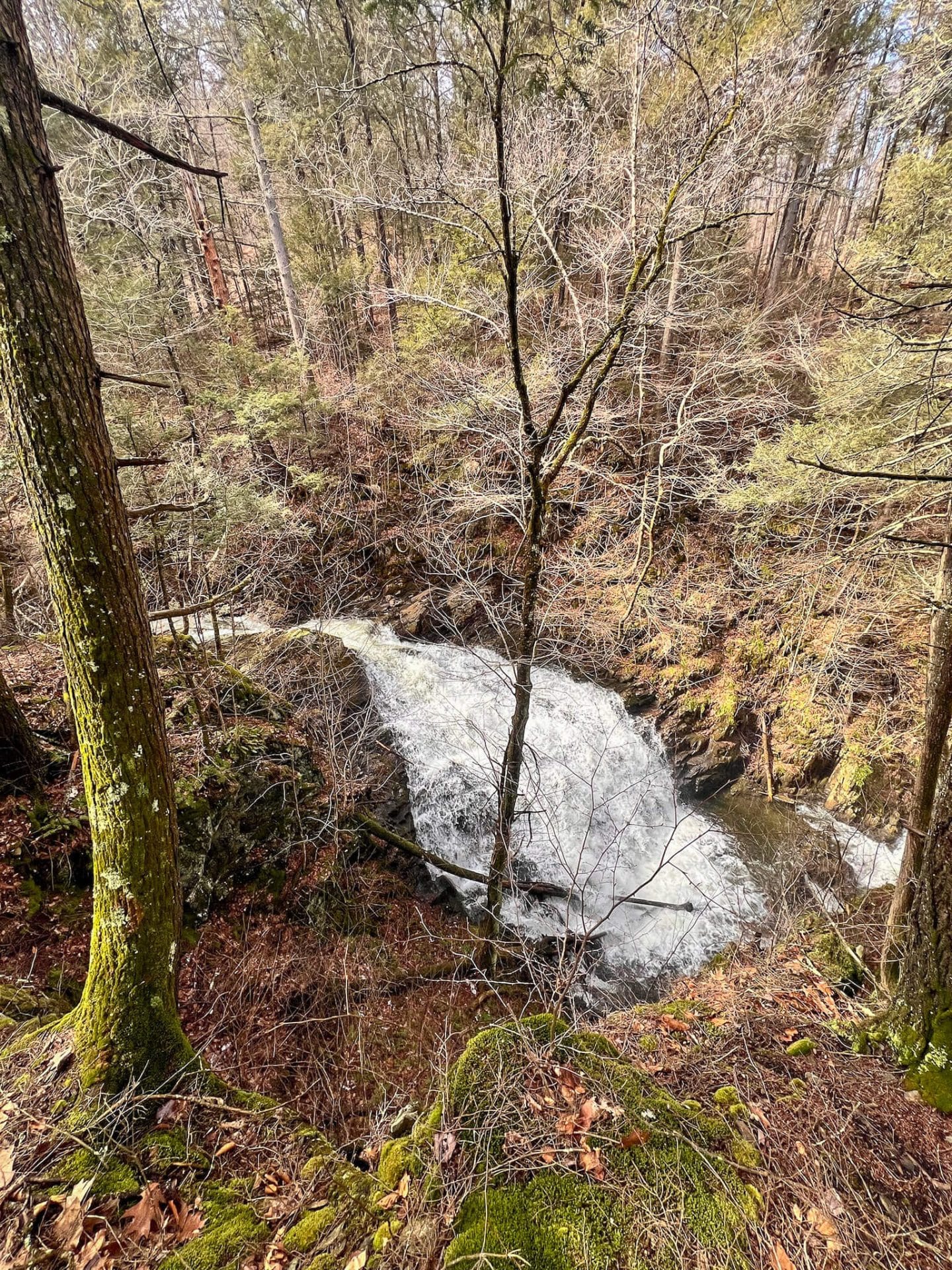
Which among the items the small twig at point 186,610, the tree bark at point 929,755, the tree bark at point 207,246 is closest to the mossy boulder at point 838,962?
the tree bark at point 929,755

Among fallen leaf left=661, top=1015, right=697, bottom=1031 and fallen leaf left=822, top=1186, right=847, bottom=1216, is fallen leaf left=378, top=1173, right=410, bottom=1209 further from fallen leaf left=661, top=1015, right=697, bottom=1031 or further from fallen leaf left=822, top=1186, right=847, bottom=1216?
fallen leaf left=661, top=1015, right=697, bottom=1031

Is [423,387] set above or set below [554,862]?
above

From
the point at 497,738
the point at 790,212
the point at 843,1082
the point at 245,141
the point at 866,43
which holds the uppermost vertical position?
the point at 866,43

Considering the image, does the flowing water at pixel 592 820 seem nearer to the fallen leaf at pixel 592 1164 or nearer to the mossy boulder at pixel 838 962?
the mossy boulder at pixel 838 962

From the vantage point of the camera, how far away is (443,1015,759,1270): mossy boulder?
174cm

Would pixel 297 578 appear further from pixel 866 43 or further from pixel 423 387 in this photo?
pixel 866 43

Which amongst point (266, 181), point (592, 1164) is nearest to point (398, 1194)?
point (592, 1164)

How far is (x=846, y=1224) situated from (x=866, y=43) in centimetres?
1825

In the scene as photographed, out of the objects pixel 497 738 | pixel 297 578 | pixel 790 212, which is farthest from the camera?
pixel 790 212

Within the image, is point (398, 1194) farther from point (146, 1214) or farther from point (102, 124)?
point (102, 124)

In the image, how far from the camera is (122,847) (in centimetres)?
260

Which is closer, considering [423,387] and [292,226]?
[423,387]

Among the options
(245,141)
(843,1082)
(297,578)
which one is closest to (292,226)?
(245,141)

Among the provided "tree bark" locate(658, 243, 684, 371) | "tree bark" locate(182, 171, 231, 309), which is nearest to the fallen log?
"tree bark" locate(658, 243, 684, 371)
